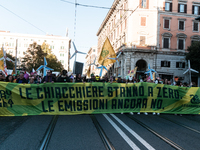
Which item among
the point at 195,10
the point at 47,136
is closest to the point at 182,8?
the point at 195,10

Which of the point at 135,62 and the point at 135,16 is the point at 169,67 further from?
the point at 135,16

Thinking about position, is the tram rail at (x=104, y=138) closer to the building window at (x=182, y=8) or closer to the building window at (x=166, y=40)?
the building window at (x=166, y=40)

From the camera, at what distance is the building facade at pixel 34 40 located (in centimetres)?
8081

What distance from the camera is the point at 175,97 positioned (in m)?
8.88

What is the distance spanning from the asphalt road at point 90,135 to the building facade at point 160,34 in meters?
28.6

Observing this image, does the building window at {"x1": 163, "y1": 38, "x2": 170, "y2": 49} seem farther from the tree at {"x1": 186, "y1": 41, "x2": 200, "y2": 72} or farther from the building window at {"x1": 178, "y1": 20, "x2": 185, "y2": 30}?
the tree at {"x1": 186, "y1": 41, "x2": 200, "y2": 72}

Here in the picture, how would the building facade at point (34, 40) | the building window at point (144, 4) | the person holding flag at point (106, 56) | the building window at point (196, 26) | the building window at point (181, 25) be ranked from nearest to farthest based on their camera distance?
1. the person holding flag at point (106, 56)
2. the building window at point (144, 4)
3. the building window at point (181, 25)
4. the building window at point (196, 26)
5. the building facade at point (34, 40)

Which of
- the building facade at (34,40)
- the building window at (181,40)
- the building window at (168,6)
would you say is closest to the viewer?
the building window at (168,6)

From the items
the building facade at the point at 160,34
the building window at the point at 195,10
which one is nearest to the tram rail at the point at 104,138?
the building facade at the point at 160,34

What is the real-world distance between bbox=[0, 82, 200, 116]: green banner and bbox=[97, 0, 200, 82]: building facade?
25.6 meters

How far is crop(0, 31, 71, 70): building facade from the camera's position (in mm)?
80812

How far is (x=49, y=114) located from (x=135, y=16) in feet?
103

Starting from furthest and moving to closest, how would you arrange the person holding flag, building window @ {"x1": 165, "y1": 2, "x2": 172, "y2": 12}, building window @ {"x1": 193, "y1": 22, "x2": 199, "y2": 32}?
building window @ {"x1": 193, "y1": 22, "x2": 199, "y2": 32} → building window @ {"x1": 165, "y1": 2, "x2": 172, "y2": 12} → the person holding flag

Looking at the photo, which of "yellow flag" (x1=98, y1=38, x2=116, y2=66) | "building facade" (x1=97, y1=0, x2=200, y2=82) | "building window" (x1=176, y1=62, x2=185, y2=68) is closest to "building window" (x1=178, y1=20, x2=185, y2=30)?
"building facade" (x1=97, y1=0, x2=200, y2=82)
